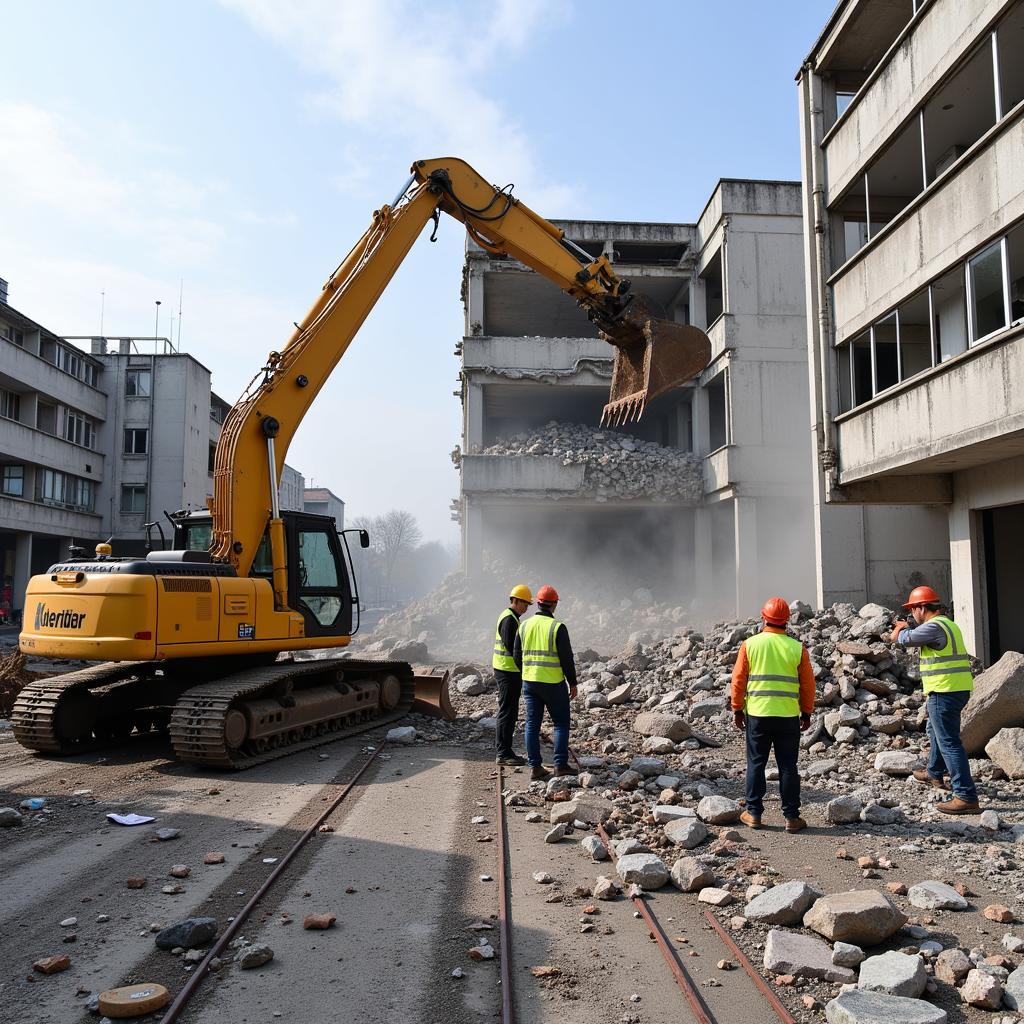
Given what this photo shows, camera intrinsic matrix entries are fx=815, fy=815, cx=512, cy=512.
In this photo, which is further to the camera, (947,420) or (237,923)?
(947,420)

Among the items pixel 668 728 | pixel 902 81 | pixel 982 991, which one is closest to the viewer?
pixel 982 991

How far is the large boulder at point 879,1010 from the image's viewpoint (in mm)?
3398

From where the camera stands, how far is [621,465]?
26172 mm

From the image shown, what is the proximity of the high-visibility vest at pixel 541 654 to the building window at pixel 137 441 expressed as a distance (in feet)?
116

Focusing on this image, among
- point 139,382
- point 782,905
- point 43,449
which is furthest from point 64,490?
point 782,905

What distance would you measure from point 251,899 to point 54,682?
5.58 metres

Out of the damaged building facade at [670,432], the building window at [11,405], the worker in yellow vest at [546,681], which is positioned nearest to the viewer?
the worker in yellow vest at [546,681]

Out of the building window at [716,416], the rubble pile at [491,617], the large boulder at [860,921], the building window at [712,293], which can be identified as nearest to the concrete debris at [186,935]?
the large boulder at [860,921]

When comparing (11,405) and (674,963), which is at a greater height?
(11,405)

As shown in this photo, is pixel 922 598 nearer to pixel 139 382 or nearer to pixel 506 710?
pixel 506 710

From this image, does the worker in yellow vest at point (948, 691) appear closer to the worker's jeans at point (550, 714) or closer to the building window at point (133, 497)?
the worker's jeans at point (550, 714)

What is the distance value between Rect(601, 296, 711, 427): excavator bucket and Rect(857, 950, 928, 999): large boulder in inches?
294

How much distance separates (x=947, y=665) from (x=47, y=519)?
3492cm

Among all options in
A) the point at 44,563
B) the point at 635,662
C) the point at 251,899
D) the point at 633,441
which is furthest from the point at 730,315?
the point at 44,563
